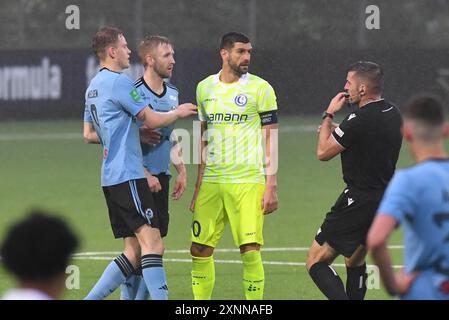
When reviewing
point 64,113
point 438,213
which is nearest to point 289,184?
point 64,113

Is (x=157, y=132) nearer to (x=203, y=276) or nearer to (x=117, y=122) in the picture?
(x=117, y=122)

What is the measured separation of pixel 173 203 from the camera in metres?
17.6

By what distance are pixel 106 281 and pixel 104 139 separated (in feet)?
3.90

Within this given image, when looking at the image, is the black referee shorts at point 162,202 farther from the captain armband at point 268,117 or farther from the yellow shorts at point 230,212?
the captain armband at point 268,117

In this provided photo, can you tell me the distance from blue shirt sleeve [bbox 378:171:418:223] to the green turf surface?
3.81 meters

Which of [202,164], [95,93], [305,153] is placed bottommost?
[305,153]

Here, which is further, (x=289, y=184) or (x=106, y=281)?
(x=289, y=184)

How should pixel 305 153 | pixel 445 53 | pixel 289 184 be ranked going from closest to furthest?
1. pixel 289 184
2. pixel 305 153
3. pixel 445 53

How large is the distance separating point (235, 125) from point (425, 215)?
434 centimetres

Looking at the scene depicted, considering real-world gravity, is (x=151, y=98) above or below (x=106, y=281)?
above

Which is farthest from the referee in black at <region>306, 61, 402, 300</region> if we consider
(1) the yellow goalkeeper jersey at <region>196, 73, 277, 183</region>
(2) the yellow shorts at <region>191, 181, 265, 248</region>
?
(1) the yellow goalkeeper jersey at <region>196, 73, 277, 183</region>

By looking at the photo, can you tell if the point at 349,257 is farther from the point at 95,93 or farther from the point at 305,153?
the point at 305,153

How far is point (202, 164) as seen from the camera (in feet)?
33.4

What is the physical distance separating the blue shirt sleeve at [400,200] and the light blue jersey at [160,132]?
14.9 ft
